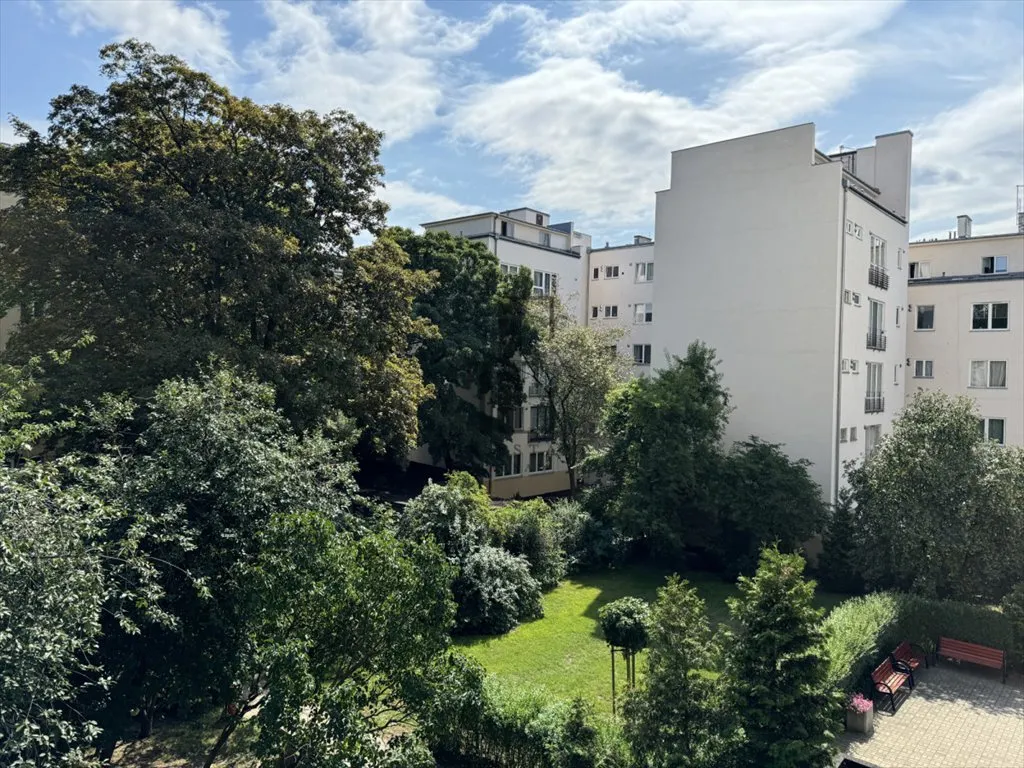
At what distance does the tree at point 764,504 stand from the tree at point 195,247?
11632 mm

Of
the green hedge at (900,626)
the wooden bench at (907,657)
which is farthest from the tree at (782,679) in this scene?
the wooden bench at (907,657)

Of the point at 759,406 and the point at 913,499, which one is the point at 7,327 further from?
the point at 913,499

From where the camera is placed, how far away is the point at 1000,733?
13.7m

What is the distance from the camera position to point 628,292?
43469 mm

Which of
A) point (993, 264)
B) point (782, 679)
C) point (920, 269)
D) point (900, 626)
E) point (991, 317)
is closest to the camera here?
point (782, 679)

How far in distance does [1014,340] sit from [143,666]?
3616cm

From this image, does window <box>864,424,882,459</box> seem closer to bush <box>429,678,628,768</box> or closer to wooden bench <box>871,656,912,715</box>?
wooden bench <box>871,656,912,715</box>

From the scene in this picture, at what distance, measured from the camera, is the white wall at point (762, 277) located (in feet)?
79.7

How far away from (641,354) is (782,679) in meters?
33.1

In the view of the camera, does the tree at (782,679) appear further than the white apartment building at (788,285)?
No

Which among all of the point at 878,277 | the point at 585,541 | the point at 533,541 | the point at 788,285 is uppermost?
the point at 878,277

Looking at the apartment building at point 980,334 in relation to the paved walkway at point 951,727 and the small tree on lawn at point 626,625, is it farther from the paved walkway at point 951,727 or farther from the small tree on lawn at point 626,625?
the small tree on lawn at point 626,625

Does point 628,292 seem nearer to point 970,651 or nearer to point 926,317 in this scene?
point 926,317

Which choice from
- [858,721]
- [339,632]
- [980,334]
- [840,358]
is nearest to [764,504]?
[840,358]
